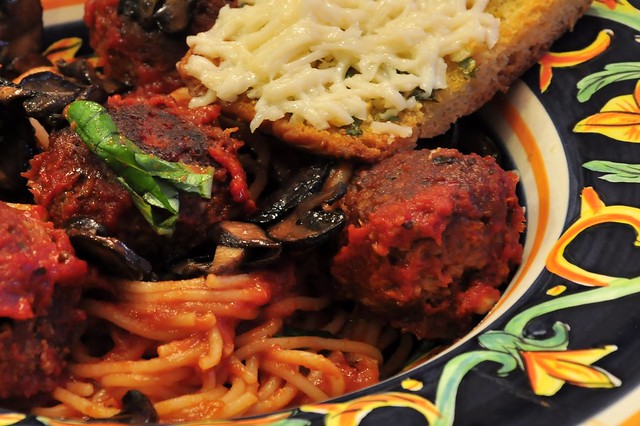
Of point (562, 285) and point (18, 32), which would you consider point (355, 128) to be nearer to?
point (562, 285)

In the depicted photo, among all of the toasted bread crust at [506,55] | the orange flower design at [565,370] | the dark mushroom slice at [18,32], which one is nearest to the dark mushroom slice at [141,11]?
the dark mushroom slice at [18,32]

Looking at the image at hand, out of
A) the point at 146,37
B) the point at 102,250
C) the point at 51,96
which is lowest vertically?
the point at 102,250

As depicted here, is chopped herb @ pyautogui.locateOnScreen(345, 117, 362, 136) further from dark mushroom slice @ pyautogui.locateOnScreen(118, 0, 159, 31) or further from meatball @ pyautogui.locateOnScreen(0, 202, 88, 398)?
dark mushroom slice @ pyautogui.locateOnScreen(118, 0, 159, 31)

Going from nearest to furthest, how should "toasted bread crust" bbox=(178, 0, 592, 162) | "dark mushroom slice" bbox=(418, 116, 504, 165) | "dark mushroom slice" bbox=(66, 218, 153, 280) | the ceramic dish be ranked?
the ceramic dish → "dark mushroom slice" bbox=(66, 218, 153, 280) → "toasted bread crust" bbox=(178, 0, 592, 162) → "dark mushroom slice" bbox=(418, 116, 504, 165)

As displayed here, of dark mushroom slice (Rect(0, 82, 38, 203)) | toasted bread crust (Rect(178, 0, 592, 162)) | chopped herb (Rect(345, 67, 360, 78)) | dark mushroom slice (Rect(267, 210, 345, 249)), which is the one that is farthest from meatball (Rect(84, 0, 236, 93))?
dark mushroom slice (Rect(267, 210, 345, 249))

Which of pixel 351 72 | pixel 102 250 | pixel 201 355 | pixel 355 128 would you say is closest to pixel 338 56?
pixel 351 72
